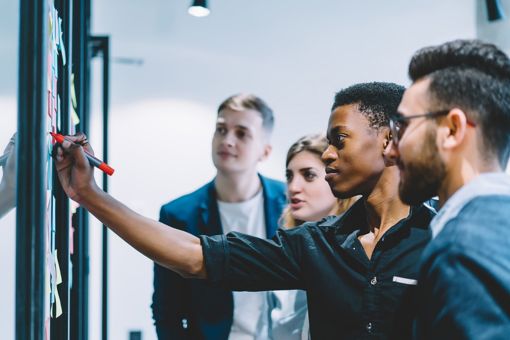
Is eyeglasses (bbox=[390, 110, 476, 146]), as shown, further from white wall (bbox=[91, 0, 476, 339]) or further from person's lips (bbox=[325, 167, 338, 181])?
white wall (bbox=[91, 0, 476, 339])

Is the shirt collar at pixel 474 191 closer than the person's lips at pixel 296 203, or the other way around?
the shirt collar at pixel 474 191

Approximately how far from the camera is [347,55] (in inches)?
175

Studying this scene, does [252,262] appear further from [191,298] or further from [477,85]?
[191,298]

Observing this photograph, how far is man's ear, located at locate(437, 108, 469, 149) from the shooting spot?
3.08 ft

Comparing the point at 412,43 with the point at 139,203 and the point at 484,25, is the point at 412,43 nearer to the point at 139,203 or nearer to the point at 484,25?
the point at 484,25

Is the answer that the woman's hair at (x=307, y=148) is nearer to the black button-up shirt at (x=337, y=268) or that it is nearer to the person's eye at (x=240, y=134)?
the person's eye at (x=240, y=134)

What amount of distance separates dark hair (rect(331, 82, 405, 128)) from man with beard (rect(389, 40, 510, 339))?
0.35m

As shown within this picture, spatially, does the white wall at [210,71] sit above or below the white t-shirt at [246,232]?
above

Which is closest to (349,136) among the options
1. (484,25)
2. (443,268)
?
(443,268)

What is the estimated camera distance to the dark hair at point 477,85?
0.96m

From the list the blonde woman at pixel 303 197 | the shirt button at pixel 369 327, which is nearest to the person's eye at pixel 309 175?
the blonde woman at pixel 303 197

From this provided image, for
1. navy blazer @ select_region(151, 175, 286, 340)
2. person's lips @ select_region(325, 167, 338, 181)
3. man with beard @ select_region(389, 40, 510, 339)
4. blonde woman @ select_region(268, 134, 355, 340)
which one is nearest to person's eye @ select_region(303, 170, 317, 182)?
blonde woman @ select_region(268, 134, 355, 340)

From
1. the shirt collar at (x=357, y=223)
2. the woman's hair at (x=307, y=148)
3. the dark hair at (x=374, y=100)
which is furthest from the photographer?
the woman's hair at (x=307, y=148)

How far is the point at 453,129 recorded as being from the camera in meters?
0.95
